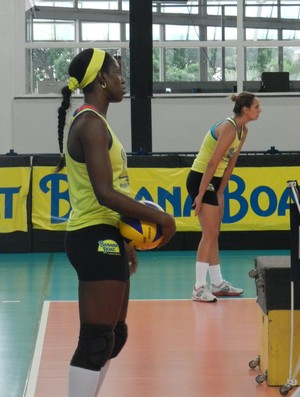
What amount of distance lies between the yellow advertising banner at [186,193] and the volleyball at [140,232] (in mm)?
8694

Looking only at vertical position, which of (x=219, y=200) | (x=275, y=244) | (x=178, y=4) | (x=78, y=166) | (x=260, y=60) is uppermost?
(x=178, y=4)

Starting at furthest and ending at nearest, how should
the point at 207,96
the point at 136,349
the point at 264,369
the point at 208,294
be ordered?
the point at 207,96 → the point at 208,294 → the point at 136,349 → the point at 264,369

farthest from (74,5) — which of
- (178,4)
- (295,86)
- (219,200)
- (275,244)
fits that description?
(219,200)

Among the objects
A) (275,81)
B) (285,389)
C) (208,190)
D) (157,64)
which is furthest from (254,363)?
(157,64)

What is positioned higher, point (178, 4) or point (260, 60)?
point (178, 4)

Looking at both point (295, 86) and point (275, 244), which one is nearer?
point (275, 244)

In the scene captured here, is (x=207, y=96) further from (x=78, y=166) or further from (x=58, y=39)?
(x=78, y=166)

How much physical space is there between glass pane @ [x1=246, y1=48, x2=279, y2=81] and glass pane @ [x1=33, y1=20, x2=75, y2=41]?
353cm

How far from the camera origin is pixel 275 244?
13.6 meters

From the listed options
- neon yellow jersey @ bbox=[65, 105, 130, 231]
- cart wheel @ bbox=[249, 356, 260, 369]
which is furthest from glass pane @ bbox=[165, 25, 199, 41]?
neon yellow jersey @ bbox=[65, 105, 130, 231]

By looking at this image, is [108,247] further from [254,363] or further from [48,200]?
[48,200]

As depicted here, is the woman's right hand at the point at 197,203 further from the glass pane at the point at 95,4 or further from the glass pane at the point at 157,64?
the glass pane at the point at 95,4

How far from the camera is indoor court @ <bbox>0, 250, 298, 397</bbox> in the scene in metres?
6.11

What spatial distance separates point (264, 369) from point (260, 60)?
13.4 m
